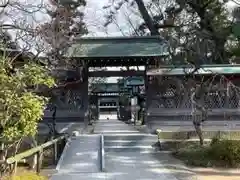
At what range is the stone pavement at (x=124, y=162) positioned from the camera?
13.0 meters

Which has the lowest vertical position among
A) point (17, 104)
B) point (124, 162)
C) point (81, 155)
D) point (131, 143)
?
point (124, 162)

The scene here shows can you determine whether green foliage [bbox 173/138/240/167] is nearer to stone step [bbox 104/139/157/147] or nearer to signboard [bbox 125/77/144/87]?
stone step [bbox 104/139/157/147]

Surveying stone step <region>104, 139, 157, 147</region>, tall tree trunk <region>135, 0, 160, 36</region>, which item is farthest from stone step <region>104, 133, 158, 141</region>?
tall tree trunk <region>135, 0, 160, 36</region>

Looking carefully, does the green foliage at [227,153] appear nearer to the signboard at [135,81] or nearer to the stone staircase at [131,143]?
the stone staircase at [131,143]

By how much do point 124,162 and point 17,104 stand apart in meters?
6.79

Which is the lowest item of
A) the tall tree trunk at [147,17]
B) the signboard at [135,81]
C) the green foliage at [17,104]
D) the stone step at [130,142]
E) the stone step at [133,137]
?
the stone step at [130,142]

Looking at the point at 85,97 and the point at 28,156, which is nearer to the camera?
the point at 28,156

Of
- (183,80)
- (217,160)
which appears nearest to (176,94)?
(183,80)

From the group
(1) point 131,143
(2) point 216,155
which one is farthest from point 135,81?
(2) point 216,155

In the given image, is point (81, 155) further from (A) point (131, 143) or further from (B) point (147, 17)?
(B) point (147, 17)

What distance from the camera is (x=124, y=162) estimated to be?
15547 millimetres

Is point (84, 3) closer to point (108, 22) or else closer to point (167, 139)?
point (108, 22)

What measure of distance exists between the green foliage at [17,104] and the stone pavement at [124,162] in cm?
328

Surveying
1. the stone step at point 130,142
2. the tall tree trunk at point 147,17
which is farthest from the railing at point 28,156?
the tall tree trunk at point 147,17
